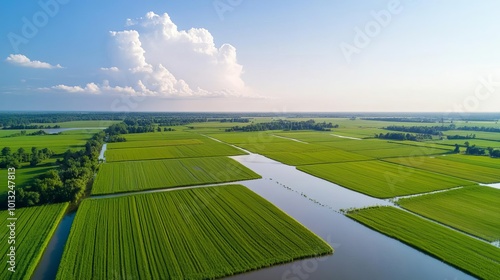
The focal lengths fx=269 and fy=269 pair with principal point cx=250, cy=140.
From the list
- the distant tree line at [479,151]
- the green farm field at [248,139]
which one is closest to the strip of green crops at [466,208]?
the distant tree line at [479,151]

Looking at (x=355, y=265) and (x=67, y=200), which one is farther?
(x=67, y=200)

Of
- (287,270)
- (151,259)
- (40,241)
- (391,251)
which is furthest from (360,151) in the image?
(40,241)

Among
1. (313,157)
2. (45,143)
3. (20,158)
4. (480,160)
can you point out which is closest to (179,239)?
(313,157)

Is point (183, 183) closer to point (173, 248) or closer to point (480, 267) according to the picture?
point (173, 248)

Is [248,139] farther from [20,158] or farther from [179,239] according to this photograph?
[179,239]

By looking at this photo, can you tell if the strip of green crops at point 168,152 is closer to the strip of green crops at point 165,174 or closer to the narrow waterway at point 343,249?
the strip of green crops at point 165,174

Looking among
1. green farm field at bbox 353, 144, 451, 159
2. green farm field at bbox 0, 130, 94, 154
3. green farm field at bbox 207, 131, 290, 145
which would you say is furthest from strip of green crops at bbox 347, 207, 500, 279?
green farm field at bbox 0, 130, 94, 154
